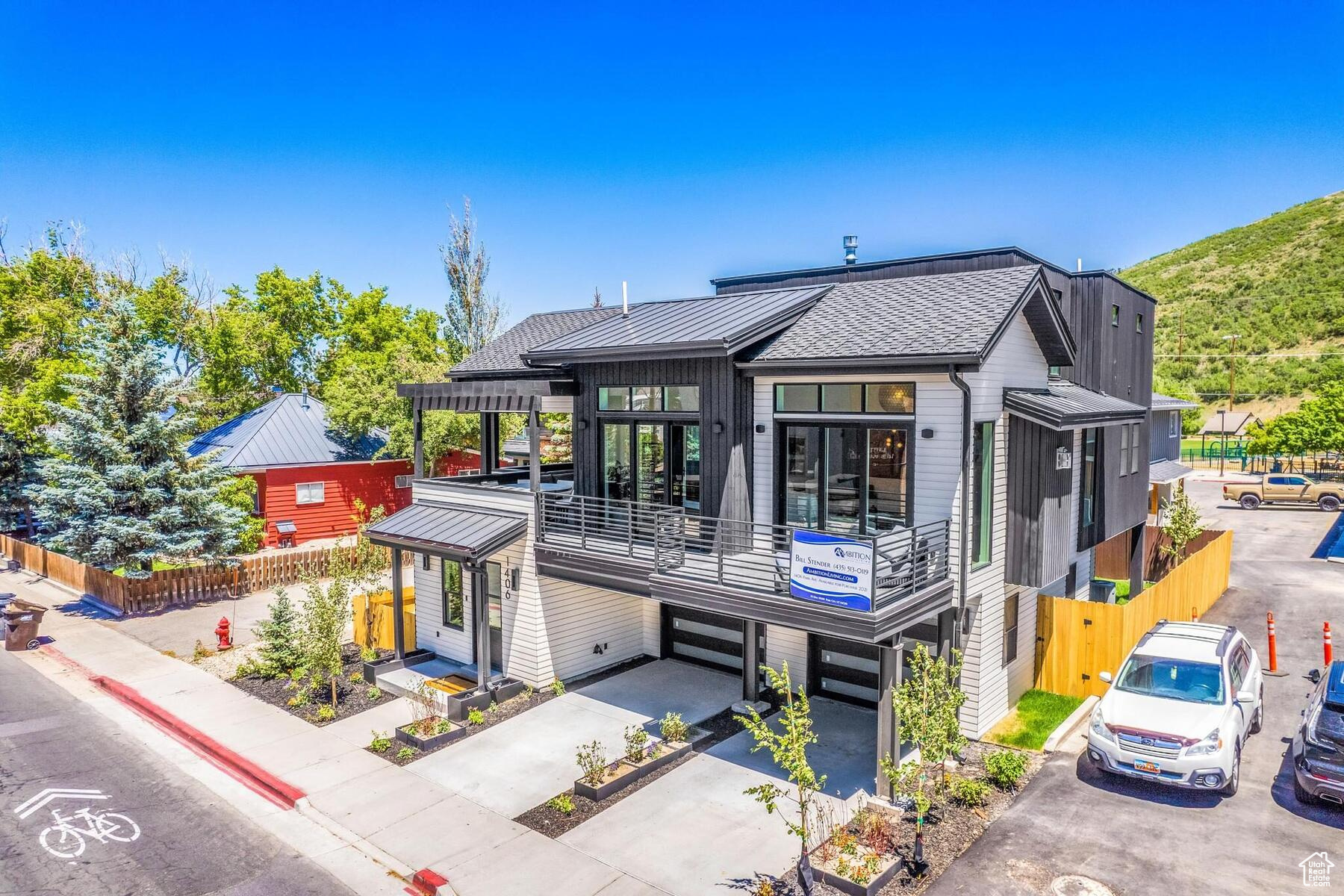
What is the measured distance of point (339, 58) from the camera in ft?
71.7

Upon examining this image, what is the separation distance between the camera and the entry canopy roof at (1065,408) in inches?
468

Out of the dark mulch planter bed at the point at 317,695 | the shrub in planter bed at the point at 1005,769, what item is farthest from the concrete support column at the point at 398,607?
the shrub in planter bed at the point at 1005,769

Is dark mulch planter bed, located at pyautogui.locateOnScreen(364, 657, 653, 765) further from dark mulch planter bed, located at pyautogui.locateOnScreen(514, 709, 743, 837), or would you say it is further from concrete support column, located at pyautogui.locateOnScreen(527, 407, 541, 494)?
concrete support column, located at pyautogui.locateOnScreen(527, 407, 541, 494)

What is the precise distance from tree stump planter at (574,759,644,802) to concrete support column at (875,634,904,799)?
10.9 ft

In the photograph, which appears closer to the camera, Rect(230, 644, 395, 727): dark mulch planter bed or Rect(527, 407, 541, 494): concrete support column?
Rect(230, 644, 395, 727): dark mulch planter bed

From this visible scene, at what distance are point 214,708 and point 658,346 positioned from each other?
33.9ft

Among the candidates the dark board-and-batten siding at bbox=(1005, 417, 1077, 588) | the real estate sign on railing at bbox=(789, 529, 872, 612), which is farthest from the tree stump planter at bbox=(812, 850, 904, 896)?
the dark board-and-batten siding at bbox=(1005, 417, 1077, 588)

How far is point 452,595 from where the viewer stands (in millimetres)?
15969

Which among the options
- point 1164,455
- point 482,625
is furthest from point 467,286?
point 1164,455

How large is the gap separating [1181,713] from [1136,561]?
10954mm

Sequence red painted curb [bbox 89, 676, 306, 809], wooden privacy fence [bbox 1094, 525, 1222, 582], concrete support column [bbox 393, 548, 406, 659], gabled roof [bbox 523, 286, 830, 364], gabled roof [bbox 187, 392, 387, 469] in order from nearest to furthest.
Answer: red painted curb [bbox 89, 676, 306, 809] → gabled roof [bbox 523, 286, 830, 364] → concrete support column [bbox 393, 548, 406, 659] → wooden privacy fence [bbox 1094, 525, 1222, 582] → gabled roof [bbox 187, 392, 387, 469]

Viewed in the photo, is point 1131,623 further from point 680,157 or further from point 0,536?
point 0,536

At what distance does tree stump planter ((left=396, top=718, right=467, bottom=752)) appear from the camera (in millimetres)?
12000

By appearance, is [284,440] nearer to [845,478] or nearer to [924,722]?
[845,478]
